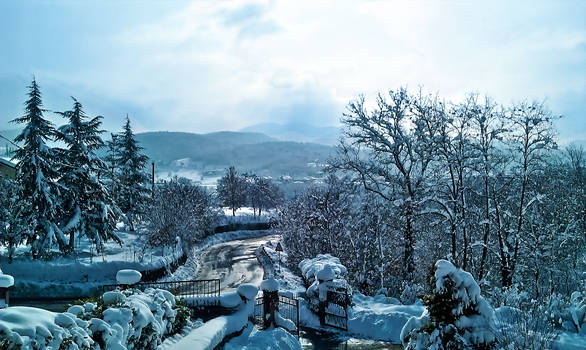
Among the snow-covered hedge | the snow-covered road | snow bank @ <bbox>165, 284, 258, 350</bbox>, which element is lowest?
the snow-covered road

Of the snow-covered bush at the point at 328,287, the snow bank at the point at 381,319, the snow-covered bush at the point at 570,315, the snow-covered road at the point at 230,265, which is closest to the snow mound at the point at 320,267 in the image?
the snow-covered bush at the point at 328,287

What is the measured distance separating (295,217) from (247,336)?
23794mm

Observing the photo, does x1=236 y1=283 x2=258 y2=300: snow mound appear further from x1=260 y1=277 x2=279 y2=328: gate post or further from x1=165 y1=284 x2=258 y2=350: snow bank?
x1=260 y1=277 x2=279 y2=328: gate post

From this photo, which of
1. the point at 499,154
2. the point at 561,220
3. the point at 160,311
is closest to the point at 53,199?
the point at 160,311

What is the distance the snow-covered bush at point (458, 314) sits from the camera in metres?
6.61

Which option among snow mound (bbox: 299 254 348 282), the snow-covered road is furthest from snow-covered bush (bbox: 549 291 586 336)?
the snow-covered road

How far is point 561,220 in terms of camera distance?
28969 millimetres

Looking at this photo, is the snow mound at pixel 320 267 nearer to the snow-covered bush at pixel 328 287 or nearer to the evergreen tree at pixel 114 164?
the snow-covered bush at pixel 328 287

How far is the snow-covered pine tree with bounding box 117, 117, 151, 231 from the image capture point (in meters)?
34.6

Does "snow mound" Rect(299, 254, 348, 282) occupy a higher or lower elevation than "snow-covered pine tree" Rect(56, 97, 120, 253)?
lower

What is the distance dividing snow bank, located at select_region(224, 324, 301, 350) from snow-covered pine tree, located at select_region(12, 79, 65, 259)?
650 inches

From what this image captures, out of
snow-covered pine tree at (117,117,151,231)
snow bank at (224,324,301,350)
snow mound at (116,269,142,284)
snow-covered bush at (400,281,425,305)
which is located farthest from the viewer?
snow-covered pine tree at (117,117,151,231)

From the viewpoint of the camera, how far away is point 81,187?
24.9 meters

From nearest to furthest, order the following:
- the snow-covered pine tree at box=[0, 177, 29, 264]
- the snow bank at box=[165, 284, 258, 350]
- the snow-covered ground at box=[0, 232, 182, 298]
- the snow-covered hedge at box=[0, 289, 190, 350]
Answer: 1. the snow-covered hedge at box=[0, 289, 190, 350]
2. the snow bank at box=[165, 284, 258, 350]
3. the snow-covered ground at box=[0, 232, 182, 298]
4. the snow-covered pine tree at box=[0, 177, 29, 264]
